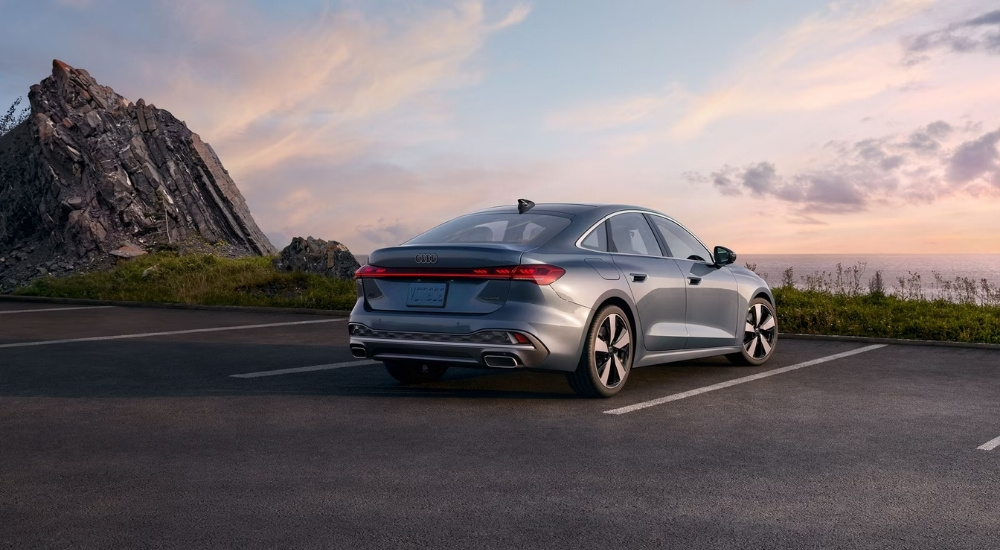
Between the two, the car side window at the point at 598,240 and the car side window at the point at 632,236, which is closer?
the car side window at the point at 598,240

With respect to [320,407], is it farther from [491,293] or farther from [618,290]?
[618,290]

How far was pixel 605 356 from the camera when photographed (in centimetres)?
770

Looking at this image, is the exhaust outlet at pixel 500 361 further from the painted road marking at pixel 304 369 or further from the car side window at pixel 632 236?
the painted road marking at pixel 304 369

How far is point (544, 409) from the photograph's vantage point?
7.21 meters

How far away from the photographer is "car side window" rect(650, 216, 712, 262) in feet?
Result: 29.2

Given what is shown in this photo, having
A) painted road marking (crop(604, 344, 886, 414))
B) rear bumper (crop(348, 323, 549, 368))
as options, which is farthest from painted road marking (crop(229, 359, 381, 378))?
painted road marking (crop(604, 344, 886, 414))

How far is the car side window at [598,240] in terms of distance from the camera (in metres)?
7.75

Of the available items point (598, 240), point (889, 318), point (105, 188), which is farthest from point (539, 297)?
point (105, 188)

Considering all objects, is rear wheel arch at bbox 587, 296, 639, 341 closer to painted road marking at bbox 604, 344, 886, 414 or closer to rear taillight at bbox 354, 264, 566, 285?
rear taillight at bbox 354, 264, 566, 285

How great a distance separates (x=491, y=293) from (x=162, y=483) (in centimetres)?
294

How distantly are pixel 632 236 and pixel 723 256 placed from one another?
53.5 inches

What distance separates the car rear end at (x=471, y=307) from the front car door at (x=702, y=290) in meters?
1.64

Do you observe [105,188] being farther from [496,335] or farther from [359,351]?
[496,335]

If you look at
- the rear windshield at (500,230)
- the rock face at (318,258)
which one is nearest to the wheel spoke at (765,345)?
the rear windshield at (500,230)
